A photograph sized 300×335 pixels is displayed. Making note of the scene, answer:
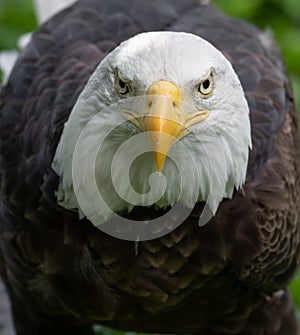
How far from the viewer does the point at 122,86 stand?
434 centimetres

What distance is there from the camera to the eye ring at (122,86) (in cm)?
430

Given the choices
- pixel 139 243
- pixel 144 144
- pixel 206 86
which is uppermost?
pixel 206 86

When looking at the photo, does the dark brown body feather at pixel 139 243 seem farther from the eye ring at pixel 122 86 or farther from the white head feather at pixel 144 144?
the eye ring at pixel 122 86

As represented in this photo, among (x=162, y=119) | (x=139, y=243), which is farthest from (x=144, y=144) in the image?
(x=139, y=243)

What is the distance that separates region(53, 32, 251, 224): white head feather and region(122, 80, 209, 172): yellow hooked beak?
0.05 m

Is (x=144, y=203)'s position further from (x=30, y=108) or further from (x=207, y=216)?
(x=30, y=108)

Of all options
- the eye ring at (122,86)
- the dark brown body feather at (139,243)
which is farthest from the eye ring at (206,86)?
the dark brown body feather at (139,243)

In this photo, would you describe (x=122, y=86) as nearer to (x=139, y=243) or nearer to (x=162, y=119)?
(x=162, y=119)

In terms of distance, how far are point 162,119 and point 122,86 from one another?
0.28 meters

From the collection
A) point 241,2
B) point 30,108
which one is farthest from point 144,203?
point 241,2

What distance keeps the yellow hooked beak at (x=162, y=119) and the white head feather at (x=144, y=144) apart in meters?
0.05

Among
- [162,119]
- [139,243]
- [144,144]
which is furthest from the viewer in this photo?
[139,243]

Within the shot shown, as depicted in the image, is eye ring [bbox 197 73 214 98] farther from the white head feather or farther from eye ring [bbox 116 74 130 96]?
eye ring [bbox 116 74 130 96]

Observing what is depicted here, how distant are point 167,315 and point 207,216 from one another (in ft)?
2.18
